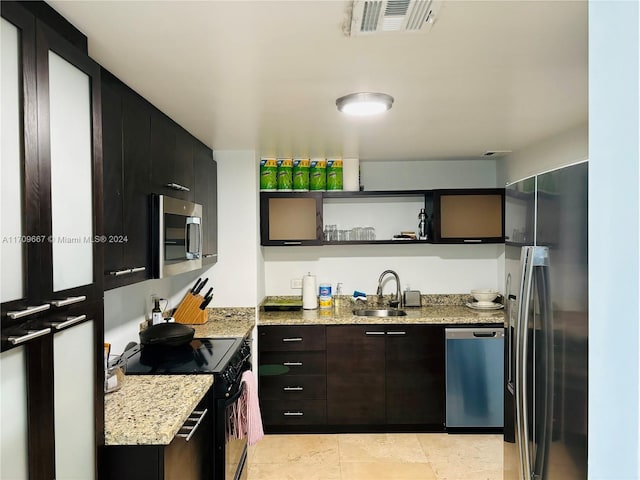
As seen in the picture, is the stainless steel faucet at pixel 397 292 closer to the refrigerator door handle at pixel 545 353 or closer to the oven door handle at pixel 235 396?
the oven door handle at pixel 235 396

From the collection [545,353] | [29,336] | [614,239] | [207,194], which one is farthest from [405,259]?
[614,239]

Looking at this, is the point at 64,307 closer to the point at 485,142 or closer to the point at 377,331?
the point at 377,331

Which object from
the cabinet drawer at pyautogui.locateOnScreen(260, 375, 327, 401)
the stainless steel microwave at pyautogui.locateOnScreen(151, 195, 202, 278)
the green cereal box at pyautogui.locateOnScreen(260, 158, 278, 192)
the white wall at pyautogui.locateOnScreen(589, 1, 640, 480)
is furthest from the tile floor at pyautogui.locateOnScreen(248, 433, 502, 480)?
the white wall at pyautogui.locateOnScreen(589, 1, 640, 480)

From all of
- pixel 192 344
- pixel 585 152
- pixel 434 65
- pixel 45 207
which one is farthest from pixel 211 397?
pixel 585 152

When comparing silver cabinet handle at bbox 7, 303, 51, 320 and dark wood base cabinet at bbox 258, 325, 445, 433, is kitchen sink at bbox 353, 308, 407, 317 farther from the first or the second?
silver cabinet handle at bbox 7, 303, 51, 320

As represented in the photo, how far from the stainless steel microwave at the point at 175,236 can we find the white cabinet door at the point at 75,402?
806mm

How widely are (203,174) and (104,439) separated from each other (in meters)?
2.01

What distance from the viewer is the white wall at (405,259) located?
430 cm

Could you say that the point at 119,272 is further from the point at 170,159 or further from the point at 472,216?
the point at 472,216

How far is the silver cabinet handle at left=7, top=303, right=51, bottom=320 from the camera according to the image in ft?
3.39

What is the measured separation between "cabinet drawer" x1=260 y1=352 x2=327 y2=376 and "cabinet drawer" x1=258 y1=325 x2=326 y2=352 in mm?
48

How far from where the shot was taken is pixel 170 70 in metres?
1.81

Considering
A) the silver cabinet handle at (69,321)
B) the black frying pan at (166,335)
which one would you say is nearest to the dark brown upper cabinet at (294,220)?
the black frying pan at (166,335)

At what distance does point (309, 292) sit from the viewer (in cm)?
405
